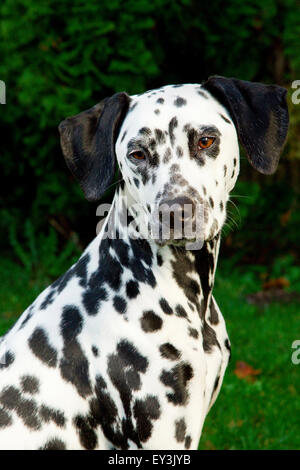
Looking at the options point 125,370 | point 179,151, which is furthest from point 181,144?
point 125,370

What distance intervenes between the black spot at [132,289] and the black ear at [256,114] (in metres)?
0.88

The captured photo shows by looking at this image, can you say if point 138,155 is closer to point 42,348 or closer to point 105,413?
point 42,348

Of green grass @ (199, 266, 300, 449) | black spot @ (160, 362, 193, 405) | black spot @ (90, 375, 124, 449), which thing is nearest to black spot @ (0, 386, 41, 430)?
black spot @ (90, 375, 124, 449)

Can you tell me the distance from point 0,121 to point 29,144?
1.85ft

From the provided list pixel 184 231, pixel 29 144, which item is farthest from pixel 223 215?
pixel 29 144

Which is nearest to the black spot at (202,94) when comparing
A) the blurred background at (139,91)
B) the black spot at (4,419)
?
the black spot at (4,419)

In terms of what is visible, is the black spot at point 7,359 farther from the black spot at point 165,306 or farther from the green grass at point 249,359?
the green grass at point 249,359

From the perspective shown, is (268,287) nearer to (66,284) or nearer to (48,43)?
(48,43)

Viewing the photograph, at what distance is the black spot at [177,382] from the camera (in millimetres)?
3174

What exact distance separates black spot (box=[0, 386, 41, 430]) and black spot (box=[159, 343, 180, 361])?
641mm

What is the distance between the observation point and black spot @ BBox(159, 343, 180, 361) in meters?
3.21

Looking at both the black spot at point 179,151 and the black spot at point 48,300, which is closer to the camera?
the black spot at point 179,151

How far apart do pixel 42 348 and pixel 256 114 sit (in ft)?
5.13

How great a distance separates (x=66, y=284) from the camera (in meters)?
3.51
